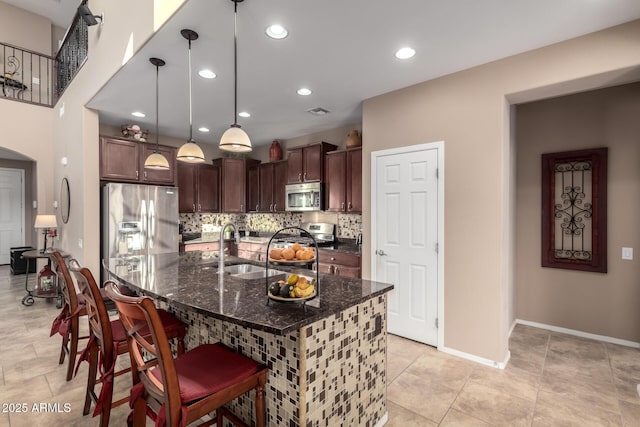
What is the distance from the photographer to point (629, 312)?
10.5 ft

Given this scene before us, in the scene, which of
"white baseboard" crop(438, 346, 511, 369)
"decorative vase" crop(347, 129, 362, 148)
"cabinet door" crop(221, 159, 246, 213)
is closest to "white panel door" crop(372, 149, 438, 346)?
"white baseboard" crop(438, 346, 511, 369)

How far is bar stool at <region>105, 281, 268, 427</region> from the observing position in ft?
3.96

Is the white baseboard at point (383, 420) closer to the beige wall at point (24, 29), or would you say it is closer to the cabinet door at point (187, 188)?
the cabinet door at point (187, 188)

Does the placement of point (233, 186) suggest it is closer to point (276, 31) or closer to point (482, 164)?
point (276, 31)

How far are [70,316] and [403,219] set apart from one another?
3.14 meters

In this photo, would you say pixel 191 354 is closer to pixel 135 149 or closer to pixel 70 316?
pixel 70 316

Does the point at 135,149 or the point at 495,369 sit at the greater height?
the point at 135,149

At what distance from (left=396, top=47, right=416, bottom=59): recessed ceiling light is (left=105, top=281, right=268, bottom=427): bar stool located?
2598 mm

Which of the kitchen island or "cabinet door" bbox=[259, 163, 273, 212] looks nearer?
the kitchen island

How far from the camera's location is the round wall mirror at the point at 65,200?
4664 millimetres

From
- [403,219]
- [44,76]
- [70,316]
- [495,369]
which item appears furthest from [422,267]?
[44,76]

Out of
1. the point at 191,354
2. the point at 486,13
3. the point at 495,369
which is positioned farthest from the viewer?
the point at 495,369

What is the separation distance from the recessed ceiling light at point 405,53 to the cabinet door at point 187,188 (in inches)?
169

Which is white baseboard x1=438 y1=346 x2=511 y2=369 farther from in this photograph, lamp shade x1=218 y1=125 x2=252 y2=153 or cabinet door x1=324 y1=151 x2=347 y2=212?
lamp shade x1=218 y1=125 x2=252 y2=153
